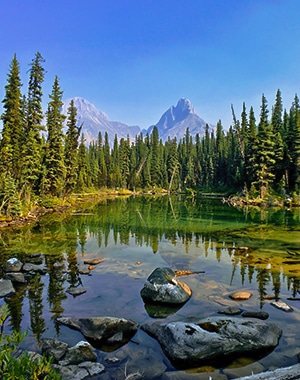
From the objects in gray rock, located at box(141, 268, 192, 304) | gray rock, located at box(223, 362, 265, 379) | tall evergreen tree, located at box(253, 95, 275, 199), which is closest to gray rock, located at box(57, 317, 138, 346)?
gray rock, located at box(141, 268, 192, 304)

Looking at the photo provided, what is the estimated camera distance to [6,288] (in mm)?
12109

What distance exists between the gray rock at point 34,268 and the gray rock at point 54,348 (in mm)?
7117

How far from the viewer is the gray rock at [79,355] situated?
747cm

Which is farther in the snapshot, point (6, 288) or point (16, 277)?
point (16, 277)

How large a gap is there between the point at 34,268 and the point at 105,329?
7.54 meters

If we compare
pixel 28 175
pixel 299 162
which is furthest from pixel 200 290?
pixel 299 162

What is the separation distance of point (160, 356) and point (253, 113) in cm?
7693

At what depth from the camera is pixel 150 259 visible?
1794 cm

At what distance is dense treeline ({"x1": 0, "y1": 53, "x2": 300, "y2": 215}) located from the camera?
36250 mm


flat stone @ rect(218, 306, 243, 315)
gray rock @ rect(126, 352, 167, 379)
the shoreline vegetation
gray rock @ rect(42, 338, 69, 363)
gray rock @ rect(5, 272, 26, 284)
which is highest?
the shoreline vegetation

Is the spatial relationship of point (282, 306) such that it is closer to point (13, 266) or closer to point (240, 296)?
point (240, 296)

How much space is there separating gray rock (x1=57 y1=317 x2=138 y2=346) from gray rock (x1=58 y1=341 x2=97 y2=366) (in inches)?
25.9

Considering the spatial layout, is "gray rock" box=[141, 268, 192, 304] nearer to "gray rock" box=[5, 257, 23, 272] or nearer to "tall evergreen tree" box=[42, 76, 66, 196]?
"gray rock" box=[5, 257, 23, 272]

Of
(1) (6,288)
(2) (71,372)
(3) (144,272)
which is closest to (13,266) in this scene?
(1) (6,288)
